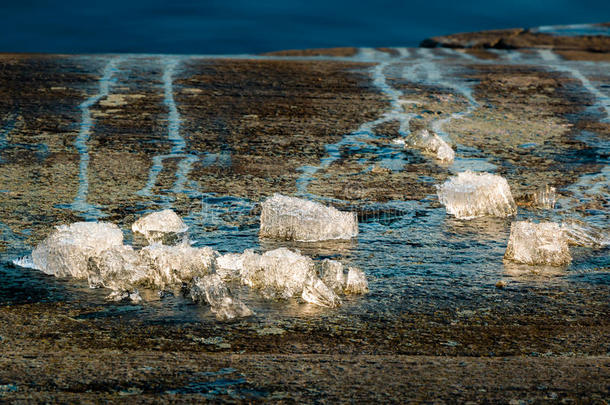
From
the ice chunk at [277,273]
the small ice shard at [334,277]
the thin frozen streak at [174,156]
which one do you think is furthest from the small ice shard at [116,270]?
the thin frozen streak at [174,156]

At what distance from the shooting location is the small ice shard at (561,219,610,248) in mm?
3314

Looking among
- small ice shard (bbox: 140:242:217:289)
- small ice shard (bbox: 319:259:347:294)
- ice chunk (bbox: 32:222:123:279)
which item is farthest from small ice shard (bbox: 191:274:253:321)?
ice chunk (bbox: 32:222:123:279)

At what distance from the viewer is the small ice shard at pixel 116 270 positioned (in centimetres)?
278

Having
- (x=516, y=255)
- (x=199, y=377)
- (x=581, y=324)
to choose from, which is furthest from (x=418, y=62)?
(x=199, y=377)

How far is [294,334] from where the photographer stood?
96.4 inches

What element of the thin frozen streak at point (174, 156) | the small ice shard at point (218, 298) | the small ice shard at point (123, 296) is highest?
the thin frozen streak at point (174, 156)

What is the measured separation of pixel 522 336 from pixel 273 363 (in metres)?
0.73

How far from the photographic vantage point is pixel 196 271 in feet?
9.39

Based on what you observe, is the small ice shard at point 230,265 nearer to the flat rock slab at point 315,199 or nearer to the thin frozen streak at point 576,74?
the flat rock slab at point 315,199

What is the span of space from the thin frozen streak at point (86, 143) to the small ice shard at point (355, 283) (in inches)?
50.8

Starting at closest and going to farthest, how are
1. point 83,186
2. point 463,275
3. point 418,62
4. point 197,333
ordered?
1. point 197,333
2. point 463,275
3. point 83,186
4. point 418,62

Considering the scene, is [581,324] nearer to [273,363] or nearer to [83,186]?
[273,363]

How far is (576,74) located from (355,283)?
18.9 ft

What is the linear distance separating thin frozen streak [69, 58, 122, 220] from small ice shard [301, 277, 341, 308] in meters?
1.27
